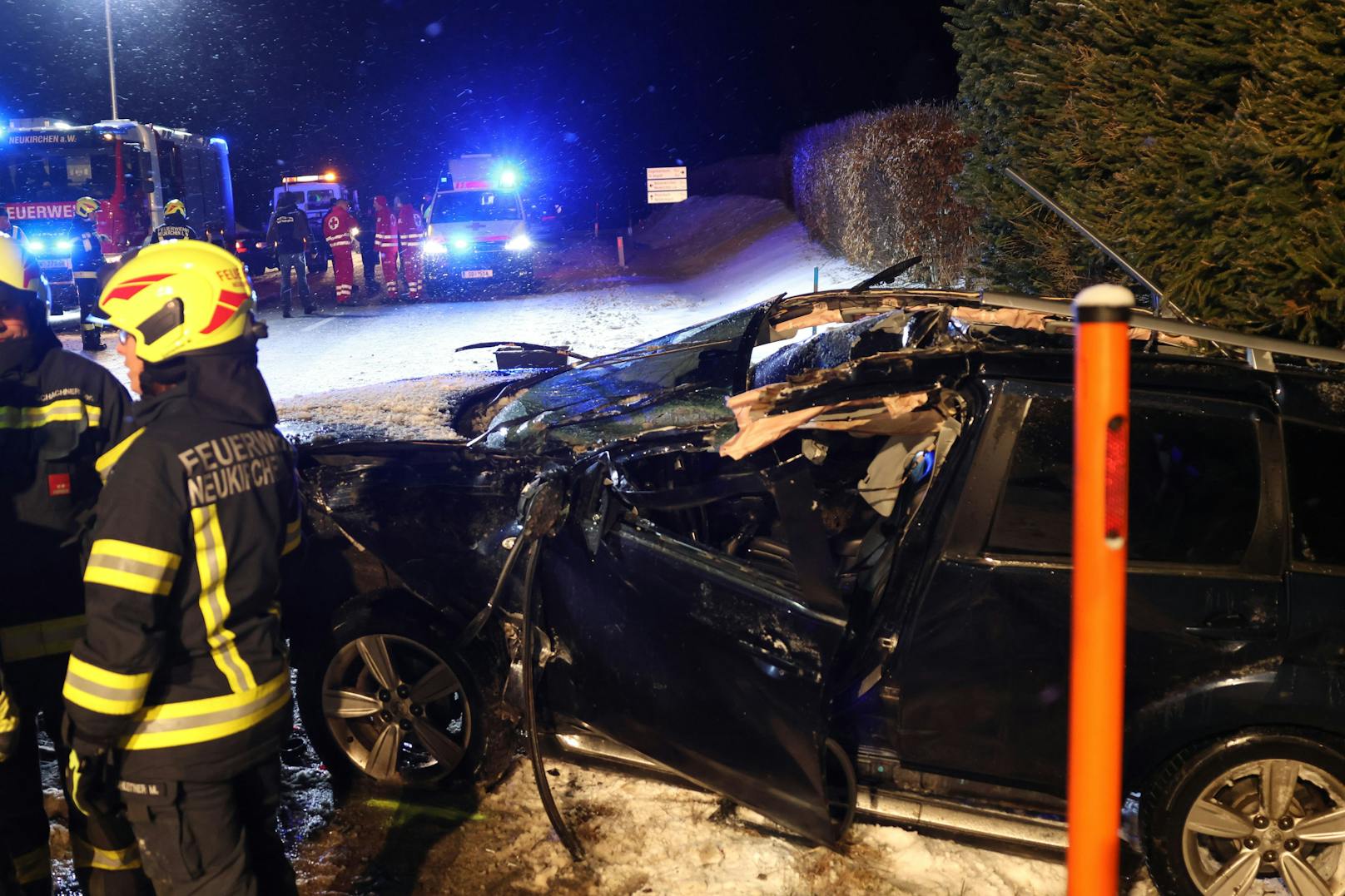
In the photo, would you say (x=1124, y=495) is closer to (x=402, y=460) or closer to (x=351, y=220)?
(x=402, y=460)

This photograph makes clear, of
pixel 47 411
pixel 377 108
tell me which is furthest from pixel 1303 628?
pixel 377 108

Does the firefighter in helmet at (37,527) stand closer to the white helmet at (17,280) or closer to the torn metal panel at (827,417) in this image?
the white helmet at (17,280)

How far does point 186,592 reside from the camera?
2.55 m

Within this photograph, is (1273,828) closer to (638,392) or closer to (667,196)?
(638,392)

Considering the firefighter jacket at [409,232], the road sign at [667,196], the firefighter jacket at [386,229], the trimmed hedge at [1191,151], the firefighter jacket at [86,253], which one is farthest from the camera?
the road sign at [667,196]

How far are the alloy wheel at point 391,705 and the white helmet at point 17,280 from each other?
4.75ft

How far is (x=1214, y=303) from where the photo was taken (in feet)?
19.2

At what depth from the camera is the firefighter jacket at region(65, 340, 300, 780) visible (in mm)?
2422

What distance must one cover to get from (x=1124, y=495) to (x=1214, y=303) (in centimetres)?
492

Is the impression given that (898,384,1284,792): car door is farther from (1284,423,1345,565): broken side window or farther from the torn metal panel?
the torn metal panel

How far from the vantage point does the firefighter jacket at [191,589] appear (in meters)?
2.42

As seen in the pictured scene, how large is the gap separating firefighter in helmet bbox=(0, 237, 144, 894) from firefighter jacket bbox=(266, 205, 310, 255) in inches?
591

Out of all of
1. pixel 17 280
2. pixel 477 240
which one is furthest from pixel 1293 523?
pixel 477 240

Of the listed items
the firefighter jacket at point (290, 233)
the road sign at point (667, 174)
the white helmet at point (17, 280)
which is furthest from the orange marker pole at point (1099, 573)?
the road sign at point (667, 174)
